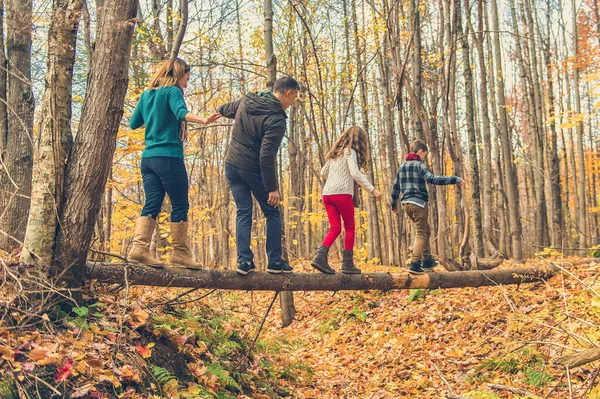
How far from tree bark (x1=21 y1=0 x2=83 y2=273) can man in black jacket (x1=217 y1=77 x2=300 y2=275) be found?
175 centimetres

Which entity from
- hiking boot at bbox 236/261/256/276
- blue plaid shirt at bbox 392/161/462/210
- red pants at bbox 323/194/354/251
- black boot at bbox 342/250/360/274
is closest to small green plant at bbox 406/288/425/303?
blue plaid shirt at bbox 392/161/462/210

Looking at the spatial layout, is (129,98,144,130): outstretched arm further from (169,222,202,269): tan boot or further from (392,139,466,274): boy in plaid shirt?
(392,139,466,274): boy in plaid shirt

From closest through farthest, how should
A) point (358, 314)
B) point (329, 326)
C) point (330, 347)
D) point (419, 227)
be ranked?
point (419, 227), point (330, 347), point (358, 314), point (329, 326)

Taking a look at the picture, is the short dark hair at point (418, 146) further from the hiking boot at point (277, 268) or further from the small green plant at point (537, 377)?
the small green plant at point (537, 377)

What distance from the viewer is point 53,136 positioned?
4.11m

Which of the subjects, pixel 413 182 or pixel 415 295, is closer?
pixel 413 182

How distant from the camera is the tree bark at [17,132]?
5.85m

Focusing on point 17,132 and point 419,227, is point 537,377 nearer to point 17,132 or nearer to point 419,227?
point 419,227

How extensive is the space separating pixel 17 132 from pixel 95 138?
2.85m

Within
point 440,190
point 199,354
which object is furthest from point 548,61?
point 199,354

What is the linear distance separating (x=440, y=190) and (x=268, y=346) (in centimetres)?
416

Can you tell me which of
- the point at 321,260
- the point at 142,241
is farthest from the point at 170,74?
the point at 321,260

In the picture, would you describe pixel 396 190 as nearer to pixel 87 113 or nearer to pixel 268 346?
pixel 268 346

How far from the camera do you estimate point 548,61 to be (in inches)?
671
